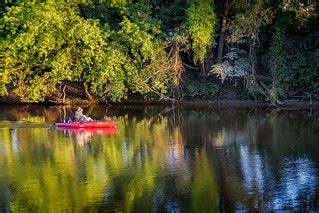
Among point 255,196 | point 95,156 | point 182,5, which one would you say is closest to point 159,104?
point 182,5

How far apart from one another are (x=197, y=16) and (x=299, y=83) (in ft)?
25.0

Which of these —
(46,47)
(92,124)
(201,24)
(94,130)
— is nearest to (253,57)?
(201,24)

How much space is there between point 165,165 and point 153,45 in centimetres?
1790

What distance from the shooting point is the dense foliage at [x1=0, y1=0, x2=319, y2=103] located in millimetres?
36438

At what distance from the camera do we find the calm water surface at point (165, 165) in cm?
1633

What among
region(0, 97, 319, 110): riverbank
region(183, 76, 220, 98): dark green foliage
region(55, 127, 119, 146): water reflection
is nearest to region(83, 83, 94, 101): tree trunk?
region(0, 97, 319, 110): riverbank

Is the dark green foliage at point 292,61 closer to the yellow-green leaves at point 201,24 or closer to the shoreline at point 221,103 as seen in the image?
the shoreline at point 221,103

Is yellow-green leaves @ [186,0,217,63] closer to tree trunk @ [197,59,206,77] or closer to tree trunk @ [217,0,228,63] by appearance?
tree trunk @ [217,0,228,63]

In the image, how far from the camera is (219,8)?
3941 cm

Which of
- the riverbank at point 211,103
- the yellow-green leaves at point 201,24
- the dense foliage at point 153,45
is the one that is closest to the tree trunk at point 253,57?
the dense foliage at point 153,45

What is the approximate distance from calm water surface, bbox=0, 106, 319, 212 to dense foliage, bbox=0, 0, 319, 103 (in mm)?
5008

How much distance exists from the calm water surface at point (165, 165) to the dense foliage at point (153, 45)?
16.4ft

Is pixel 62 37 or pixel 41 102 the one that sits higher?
pixel 62 37

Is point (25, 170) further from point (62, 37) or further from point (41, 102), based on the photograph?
point (41, 102)
